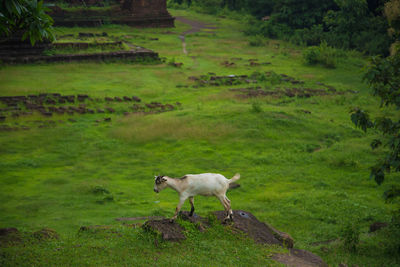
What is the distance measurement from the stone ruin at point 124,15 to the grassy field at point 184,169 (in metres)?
17.1

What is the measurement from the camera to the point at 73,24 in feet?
141

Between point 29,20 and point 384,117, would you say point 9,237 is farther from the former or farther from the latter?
point 384,117

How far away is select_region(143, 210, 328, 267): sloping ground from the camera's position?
7949 mm

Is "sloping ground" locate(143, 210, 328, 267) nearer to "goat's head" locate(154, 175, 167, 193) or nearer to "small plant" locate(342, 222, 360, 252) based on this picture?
"goat's head" locate(154, 175, 167, 193)

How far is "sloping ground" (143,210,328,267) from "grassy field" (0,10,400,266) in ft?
0.69

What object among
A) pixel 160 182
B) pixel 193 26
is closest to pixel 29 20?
pixel 160 182

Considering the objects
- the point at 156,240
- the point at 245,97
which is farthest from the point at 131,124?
the point at 156,240

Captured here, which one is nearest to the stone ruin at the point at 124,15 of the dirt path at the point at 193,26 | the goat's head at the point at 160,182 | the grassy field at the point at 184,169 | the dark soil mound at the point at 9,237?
the dirt path at the point at 193,26

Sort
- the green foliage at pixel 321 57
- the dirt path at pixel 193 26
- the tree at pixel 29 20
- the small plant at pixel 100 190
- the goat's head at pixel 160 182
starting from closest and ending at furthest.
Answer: the tree at pixel 29 20 → the goat's head at pixel 160 182 → the small plant at pixel 100 190 → the green foliage at pixel 321 57 → the dirt path at pixel 193 26

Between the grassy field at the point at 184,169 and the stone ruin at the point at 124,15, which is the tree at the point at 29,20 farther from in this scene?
the stone ruin at the point at 124,15

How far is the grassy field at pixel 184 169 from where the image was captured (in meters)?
7.99

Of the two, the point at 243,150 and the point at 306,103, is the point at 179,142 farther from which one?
the point at 306,103

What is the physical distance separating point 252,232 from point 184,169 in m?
6.11

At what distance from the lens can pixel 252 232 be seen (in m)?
8.78
